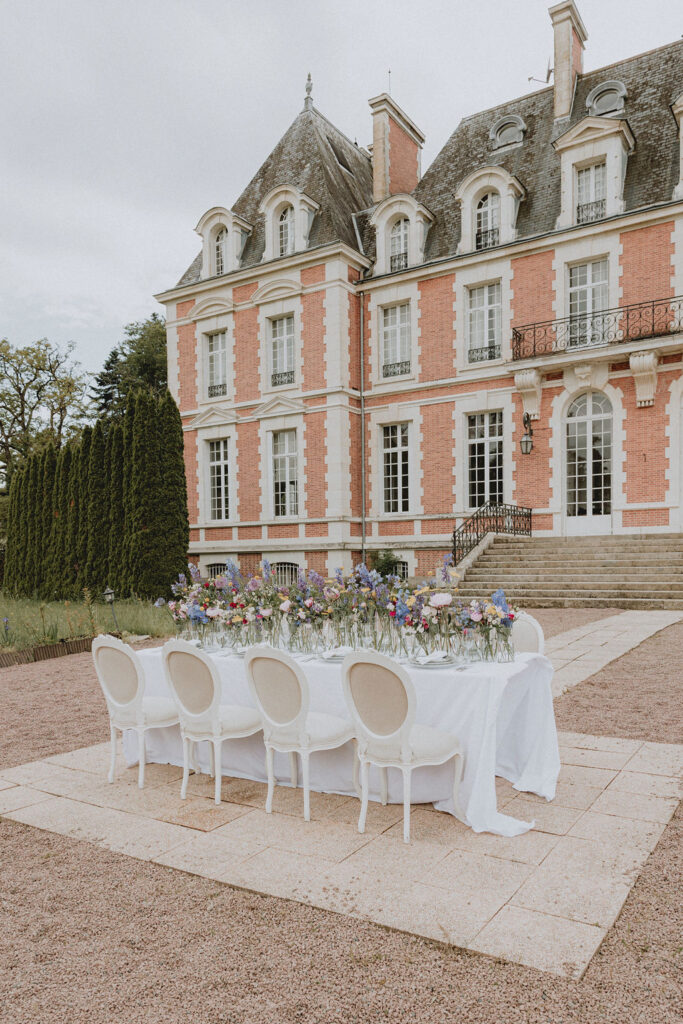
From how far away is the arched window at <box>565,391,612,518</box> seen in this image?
1636 cm

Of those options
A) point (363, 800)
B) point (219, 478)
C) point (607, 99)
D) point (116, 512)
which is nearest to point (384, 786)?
point (363, 800)

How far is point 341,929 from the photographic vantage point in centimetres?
288

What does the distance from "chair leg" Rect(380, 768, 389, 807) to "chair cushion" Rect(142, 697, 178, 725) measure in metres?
1.44

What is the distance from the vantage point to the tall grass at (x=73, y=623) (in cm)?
1105

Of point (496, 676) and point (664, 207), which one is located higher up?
point (664, 207)

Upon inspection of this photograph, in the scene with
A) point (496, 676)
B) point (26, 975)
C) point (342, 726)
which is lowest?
point (26, 975)

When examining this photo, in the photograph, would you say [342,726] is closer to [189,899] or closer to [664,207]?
[189,899]

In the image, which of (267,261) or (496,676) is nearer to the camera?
(496,676)

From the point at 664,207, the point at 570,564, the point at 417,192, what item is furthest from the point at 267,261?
the point at 570,564

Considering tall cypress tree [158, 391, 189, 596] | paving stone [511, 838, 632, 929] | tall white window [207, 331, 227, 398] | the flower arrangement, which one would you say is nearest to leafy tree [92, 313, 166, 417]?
tall white window [207, 331, 227, 398]

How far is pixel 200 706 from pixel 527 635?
7.45 ft

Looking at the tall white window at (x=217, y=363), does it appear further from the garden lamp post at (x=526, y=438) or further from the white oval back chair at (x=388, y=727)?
the white oval back chair at (x=388, y=727)

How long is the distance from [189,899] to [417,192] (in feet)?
66.7

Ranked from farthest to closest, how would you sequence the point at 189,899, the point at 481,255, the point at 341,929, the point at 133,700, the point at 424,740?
the point at 481,255 < the point at 133,700 < the point at 424,740 < the point at 189,899 < the point at 341,929
